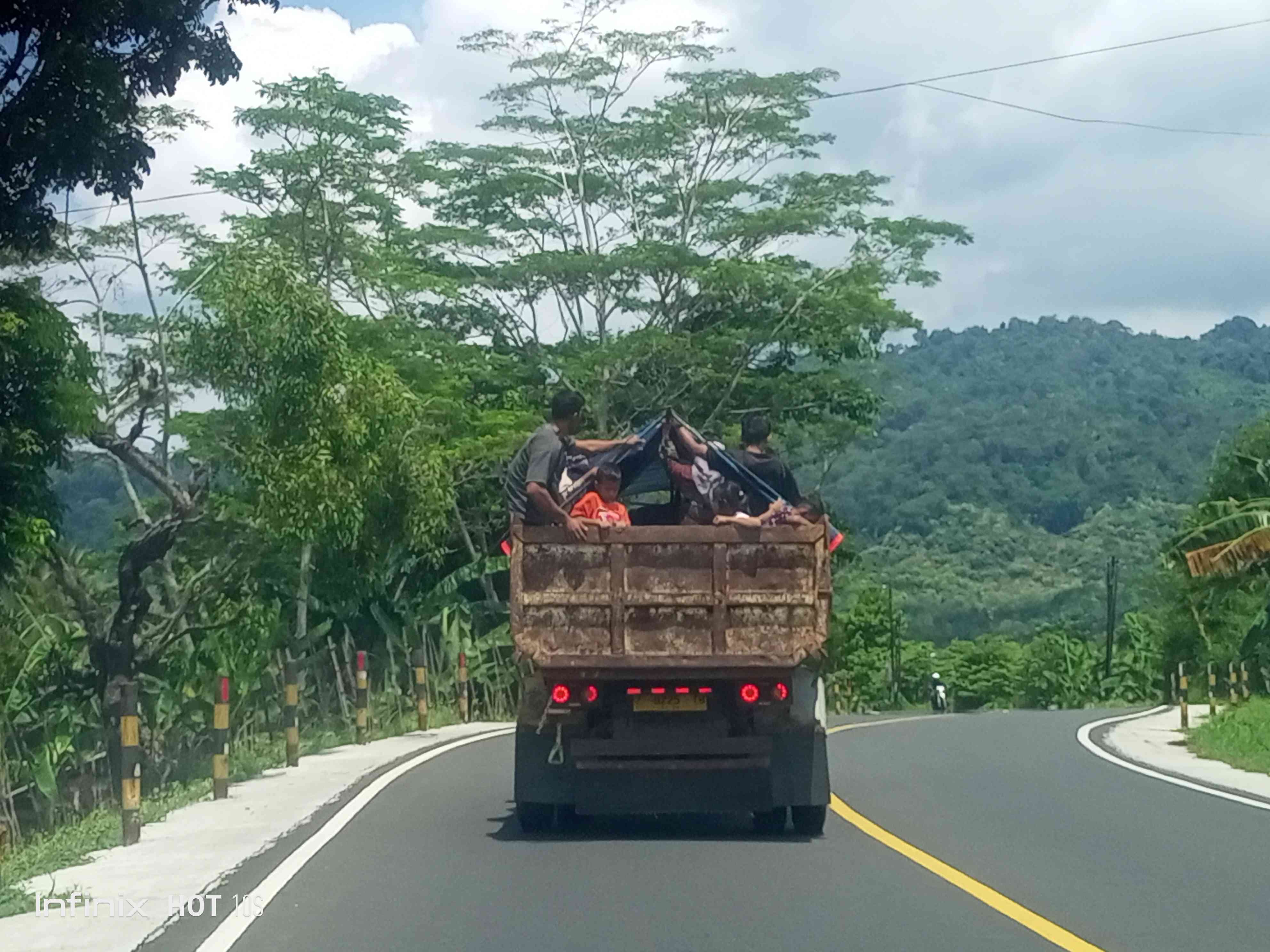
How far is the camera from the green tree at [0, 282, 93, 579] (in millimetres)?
17719

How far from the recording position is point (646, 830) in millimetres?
12828

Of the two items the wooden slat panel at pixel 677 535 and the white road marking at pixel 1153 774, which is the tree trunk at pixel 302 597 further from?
the wooden slat panel at pixel 677 535

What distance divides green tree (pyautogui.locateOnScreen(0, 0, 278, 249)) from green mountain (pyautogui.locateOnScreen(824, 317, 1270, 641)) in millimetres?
48111

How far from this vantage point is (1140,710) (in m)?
40.5

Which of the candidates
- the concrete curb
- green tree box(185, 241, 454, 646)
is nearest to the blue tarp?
the concrete curb

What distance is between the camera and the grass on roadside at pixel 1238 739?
797 inches

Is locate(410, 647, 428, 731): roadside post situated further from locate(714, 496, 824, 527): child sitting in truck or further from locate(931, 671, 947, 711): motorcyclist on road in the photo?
locate(931, 671, 947, 711): motorcyclist on road

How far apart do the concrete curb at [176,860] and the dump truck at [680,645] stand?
2.32m

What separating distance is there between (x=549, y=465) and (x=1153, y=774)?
9.18 metres

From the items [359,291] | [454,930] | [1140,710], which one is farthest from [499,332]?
[454,930]

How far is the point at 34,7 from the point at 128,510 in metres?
20.0

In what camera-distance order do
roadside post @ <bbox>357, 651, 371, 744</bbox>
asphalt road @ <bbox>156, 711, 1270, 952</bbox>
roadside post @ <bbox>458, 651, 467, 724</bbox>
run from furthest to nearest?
roadside post @ <bbox>458, 651, 467, 724</bbox>
roadside post @ <bbox>357, 651, 371, 744</bbox>
asphalt road @ <bbox>156, 711, 1270, 952</bbox>

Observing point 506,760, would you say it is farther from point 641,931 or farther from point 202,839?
point 641,931

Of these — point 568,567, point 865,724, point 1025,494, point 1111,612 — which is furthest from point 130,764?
point 1025,494
